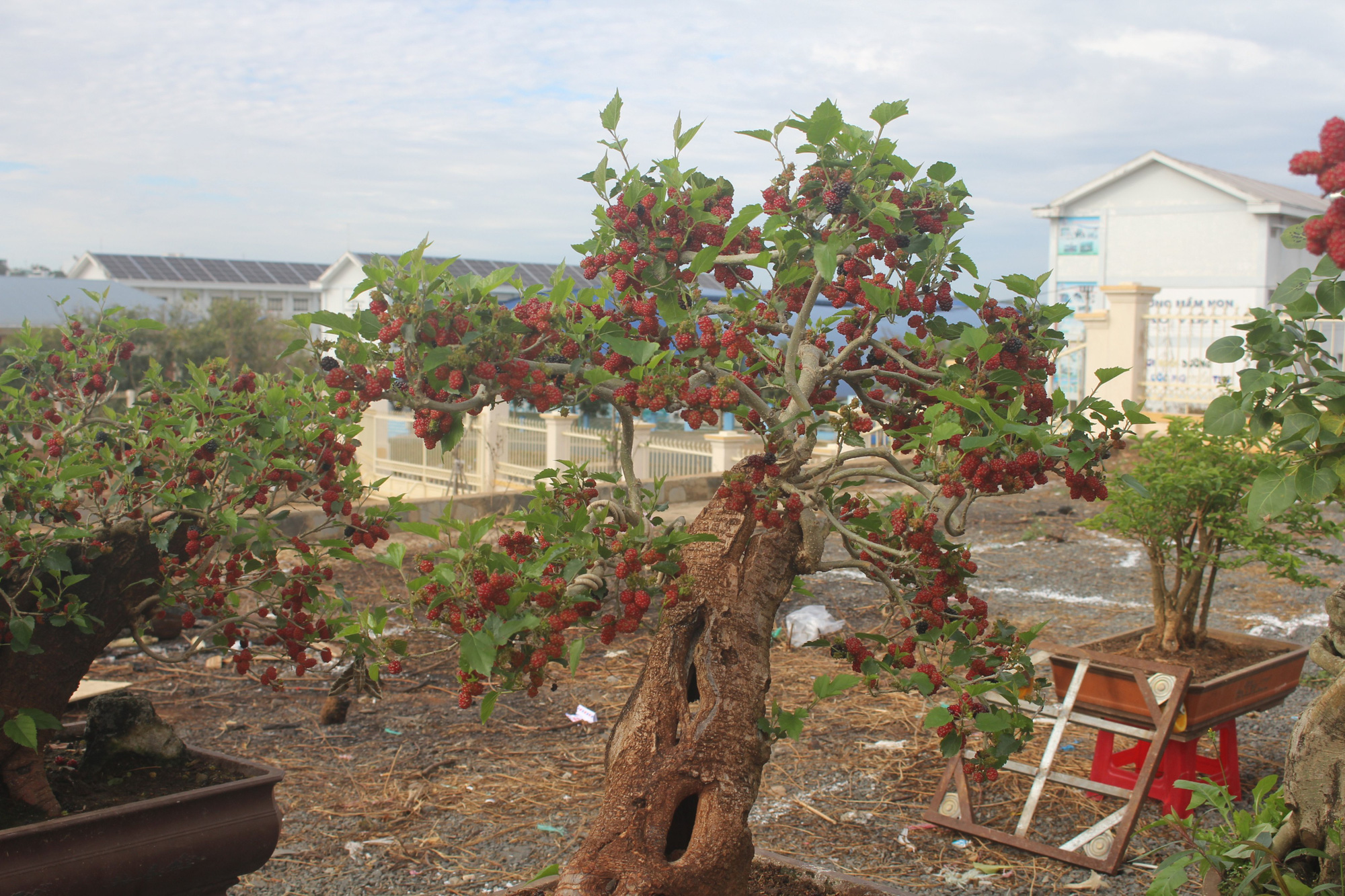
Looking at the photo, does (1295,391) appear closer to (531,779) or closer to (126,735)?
(126,735)

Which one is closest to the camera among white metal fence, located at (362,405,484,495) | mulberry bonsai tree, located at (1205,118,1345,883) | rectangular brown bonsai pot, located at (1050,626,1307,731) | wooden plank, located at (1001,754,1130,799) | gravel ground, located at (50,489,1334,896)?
mulberry bonsai tree, located at (1205,118,1345,883)

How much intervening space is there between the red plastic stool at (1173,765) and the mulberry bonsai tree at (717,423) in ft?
6.95

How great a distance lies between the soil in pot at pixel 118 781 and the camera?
262 cm

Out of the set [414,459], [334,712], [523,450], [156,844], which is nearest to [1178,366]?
[523,450]

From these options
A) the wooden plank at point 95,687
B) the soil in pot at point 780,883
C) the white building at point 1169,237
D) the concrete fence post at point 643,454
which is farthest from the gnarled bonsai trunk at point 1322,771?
the white building at point 1169,237

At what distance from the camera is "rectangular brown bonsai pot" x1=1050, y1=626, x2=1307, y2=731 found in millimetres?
3678

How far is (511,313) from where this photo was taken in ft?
5.90

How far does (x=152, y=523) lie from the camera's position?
8.29 ft

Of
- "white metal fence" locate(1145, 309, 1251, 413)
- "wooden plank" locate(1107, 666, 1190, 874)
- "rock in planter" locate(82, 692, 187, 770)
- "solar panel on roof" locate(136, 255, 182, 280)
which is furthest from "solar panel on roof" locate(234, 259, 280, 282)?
"wooden plank" locate(1107, 666, 1190, 874)

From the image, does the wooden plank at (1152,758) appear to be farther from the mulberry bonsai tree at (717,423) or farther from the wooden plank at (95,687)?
the wooden plank at (95,687)

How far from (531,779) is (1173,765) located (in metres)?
2.55

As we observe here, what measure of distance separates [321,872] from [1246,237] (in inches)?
964

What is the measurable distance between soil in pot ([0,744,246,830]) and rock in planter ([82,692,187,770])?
0.02 meters

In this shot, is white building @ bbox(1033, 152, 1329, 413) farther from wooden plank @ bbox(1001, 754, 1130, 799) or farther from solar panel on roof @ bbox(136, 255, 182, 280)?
solar panel on roof @ bbox(136, 255, 182, 280)
